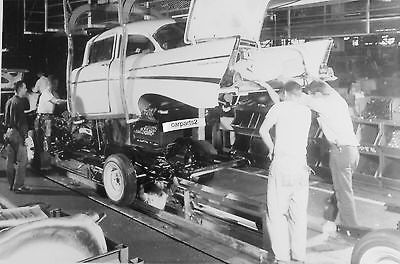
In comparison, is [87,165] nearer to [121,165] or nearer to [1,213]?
[121,165]

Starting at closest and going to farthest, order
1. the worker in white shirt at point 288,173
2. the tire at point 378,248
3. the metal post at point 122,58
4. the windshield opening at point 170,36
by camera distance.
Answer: the tire at point 378,248 → the worker in white shirt at point 288,173 → the windshield opening at point 170,36 → the metal post at point 122,58

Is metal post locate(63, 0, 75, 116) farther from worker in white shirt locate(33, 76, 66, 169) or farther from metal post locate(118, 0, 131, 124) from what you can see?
metal post locate(118, 0, 131, 124)

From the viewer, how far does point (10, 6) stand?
271 cm

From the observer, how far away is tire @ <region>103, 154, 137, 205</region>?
2719mm

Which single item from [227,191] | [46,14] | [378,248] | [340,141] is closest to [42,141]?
[46,14]

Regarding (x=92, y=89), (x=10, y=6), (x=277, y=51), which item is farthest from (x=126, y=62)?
(x=277, y=51)

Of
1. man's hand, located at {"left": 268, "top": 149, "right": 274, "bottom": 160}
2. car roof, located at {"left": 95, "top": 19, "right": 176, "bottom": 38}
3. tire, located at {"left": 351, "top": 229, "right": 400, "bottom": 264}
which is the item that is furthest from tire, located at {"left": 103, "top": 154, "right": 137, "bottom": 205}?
tire, located at {"left": 351, "top": 229, "right": 400, "bottom": 264}

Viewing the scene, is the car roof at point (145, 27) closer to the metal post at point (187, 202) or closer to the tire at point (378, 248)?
the metal post at point (187, 202)

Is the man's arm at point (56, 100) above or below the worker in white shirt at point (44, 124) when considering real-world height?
above

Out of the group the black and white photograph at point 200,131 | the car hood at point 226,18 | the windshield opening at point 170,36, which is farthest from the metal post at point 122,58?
Result: the car hood at point 226,18

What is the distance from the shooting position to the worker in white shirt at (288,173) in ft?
6.25

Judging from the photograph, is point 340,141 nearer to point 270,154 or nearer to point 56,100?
point 270,154

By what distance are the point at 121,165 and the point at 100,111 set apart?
0.37 meters

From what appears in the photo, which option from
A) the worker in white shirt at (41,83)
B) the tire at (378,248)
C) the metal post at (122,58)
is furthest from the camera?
the worker in white shirt at (41,83)
